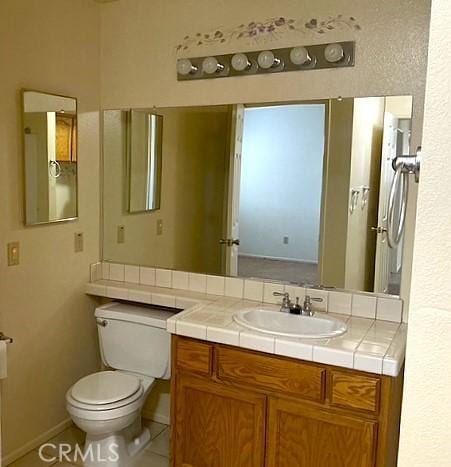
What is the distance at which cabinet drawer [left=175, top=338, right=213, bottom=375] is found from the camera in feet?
7.15

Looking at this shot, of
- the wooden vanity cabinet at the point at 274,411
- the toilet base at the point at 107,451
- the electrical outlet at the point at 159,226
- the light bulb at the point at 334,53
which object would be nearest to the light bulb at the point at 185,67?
the light bulb at the point at 334,53

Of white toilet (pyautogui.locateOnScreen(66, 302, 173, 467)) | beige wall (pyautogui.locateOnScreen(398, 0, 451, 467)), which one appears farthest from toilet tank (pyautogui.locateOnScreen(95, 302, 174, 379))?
beige wall (pyautogui.locateOnScreen(398, 0, 451, 467))

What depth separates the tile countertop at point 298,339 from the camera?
1874mm

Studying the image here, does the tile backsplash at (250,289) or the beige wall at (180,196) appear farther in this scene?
the beige wall at (180,196)

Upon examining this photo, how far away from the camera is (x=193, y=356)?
2.21m

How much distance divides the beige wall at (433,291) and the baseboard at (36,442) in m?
2.46

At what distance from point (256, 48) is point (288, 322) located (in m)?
1.41

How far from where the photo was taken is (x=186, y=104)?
2768 millimetres

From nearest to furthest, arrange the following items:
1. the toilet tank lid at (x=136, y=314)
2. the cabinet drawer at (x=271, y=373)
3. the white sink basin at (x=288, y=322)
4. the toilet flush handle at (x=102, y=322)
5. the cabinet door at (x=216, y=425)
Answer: the cabinet drawer at (x=271, y=373)
the cabinet door at (x=216, y=425)
the white sink basin at (x=288, y=322)
the toilet tank lid at (x=136, y=314)
the toilet flush handle at (x=102, y=322)

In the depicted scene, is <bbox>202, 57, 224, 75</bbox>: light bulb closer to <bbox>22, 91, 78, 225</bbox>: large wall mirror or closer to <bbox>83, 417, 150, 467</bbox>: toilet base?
<bbox>22, 91, 78, 225</bbox>: large wall mirror

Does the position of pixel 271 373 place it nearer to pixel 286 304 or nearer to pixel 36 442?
pixel 286 304

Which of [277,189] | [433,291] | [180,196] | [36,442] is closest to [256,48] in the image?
[277,189]

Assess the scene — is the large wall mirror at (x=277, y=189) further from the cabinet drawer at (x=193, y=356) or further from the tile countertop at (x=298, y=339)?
the cabinet drawer at (x=193, y=356)

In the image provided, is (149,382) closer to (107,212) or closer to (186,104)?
(107,212)
